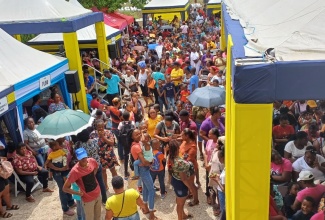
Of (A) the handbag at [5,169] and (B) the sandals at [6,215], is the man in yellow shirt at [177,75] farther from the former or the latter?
(B) the sandals at [6,215]

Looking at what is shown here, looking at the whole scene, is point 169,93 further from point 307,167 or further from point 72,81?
point 307,167

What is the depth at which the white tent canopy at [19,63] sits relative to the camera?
8.34 metres

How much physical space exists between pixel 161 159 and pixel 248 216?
3.08 m

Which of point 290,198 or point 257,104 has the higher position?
point 257,104

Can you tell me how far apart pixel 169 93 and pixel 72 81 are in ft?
8.51

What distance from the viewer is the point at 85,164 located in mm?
5555

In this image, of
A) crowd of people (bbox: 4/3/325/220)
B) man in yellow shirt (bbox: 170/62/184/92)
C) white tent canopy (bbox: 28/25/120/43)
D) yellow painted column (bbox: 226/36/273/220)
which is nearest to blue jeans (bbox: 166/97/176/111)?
crowd of people (bbox: 4/3/325/220)

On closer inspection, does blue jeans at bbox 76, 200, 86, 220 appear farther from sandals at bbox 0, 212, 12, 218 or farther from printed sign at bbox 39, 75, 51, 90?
printed sign at bbox 39, 75, 51, 90

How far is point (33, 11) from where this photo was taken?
11766mm

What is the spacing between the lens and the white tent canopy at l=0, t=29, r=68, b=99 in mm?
8343

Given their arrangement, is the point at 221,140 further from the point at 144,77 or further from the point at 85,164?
the point at 144,77

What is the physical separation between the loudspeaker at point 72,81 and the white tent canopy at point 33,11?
1.74 meters

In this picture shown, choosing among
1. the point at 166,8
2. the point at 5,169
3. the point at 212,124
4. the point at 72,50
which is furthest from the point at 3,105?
the point at 166,8

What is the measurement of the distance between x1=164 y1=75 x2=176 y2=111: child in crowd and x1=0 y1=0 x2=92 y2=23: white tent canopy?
3.56m
